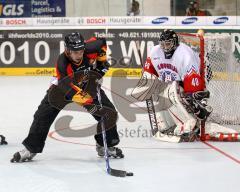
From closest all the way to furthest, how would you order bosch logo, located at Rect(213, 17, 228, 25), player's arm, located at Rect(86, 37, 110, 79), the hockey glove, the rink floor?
1. the rink floor
2. the hockey glove
3. player's arm, located at Rect(86, 37, 110, 79)
4. bosch logo, located at Rect(213, 17, 228, 25)

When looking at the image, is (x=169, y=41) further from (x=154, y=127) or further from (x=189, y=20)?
(x=189, y=20)

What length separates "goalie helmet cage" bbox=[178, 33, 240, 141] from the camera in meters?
6.07

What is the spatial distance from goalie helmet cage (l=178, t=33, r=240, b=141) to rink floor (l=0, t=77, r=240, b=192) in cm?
68

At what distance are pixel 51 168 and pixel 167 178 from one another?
0.97m

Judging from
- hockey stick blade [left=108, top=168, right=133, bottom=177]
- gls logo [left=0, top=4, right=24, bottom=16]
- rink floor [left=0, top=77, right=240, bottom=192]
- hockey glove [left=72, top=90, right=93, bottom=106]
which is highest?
gls logo [left=0, top=4, right=24, bottom=16]

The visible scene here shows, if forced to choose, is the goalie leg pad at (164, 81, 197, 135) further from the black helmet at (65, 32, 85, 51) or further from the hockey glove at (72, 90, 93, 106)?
the black helmet at (65, 32, 85, 51)

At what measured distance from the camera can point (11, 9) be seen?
12336 millimetres

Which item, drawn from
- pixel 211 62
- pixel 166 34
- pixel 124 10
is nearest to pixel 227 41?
pixel 211 62

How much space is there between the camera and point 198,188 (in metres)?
3.98

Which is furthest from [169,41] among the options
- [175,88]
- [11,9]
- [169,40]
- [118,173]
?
[11,9]

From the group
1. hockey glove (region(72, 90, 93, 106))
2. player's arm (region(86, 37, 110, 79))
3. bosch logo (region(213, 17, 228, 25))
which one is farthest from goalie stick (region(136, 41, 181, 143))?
bosch logo (region(213, 17, 228, 25))

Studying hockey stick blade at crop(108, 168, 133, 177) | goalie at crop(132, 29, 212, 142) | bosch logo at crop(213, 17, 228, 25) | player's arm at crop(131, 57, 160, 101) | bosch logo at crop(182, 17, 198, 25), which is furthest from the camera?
bosch logo at crop(182, 17, 198, 25)

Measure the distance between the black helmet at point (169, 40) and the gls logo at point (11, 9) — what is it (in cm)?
696

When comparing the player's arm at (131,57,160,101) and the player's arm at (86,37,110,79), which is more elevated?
the player's arm at (86,37,110,79)
